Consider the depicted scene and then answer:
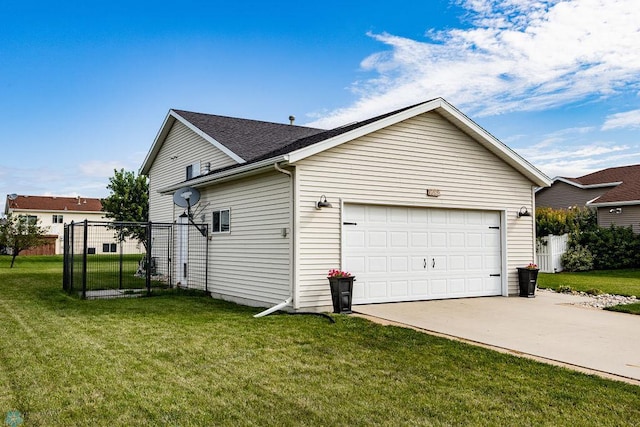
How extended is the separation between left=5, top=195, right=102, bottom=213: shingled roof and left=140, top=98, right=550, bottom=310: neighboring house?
40.4 m

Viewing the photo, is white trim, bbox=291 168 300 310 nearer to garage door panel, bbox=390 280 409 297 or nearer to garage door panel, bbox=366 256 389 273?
garage door panel, bbox=366 256 389 273

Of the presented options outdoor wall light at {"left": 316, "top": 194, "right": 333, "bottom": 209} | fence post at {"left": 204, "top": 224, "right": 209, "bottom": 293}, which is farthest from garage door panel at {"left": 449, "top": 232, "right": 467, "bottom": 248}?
fence post at {"left": 204, "top": 224, "right": 209, "bottom": 293}

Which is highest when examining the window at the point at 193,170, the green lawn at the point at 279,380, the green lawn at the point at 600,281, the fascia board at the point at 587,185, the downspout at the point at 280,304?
the fascia board at the point at 587,185

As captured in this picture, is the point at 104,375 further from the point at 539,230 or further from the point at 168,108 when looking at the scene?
the point at 539,230

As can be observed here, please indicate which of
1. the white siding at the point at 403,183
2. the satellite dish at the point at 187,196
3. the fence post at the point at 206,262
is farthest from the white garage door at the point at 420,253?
the satellite dish at the point at 187,196

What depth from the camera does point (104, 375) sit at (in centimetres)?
541

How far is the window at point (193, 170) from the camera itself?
1566cm

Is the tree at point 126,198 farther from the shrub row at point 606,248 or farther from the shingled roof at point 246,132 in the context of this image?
the shrub row at point 606,248

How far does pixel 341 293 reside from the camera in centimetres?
934

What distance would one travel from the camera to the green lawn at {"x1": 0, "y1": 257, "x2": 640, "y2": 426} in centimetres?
422

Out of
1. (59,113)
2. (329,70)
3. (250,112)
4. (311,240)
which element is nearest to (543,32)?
(329,70)

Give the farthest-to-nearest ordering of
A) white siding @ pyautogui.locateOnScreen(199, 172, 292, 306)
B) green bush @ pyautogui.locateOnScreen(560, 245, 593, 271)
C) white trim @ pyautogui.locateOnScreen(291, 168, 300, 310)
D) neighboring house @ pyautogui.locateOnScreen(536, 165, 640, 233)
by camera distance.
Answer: neighboring house @ pyautogui.locateOnScreen(536, 165, 640, 233)
green bush @ pyautogui.locateOnScreen(560, 245, 593, 271)
white siding @ pyautogui.locateOnScreen(199, 172, 292, 306)
white trim @ pyautogui.locateOnScreen(291, 168, 300, 310)

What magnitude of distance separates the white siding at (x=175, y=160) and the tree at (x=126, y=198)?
14774mm

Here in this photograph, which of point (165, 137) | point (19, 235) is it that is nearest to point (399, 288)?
point (165, 137)
